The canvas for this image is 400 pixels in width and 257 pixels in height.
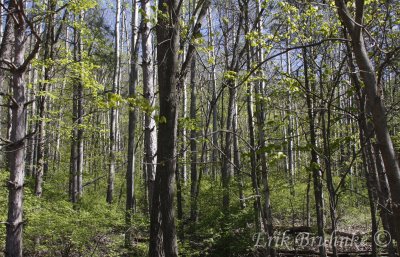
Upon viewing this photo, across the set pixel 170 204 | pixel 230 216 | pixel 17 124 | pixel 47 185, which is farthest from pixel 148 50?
pixel 47 185

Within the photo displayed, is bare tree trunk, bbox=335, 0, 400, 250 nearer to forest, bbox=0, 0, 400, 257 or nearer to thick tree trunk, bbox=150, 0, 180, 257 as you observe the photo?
forest, bbox=0, 0, 400, 257

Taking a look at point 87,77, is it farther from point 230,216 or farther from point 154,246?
point 154,246

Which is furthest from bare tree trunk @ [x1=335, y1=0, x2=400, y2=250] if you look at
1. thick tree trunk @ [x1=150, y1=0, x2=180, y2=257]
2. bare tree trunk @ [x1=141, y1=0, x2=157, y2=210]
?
bare tree trunk @ [x1=141, y1=0, x2=157, y2=210]

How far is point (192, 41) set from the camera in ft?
11.7

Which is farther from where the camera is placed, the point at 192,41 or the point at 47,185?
the point at 47,185

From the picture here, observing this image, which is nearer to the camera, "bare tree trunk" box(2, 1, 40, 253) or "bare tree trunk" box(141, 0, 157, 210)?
"bare tree trunk" box(2, 1, 40, 253)

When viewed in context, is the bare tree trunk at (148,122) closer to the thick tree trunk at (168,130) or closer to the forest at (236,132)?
the forest at (236,132)

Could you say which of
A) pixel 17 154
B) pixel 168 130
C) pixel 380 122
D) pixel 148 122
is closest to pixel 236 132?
pixel 148 122

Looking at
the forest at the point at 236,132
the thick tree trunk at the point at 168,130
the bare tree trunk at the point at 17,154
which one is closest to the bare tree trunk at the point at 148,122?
the forest at the point at 236,132

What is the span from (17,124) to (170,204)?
3055 millimetres

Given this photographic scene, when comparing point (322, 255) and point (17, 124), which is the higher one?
point (17, 124)

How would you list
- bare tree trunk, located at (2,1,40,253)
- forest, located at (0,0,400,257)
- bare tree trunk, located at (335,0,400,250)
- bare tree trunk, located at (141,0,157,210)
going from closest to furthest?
bare tree trunk, located at (335,0,400,250)
forest, located at (0,0,400,257)
bare tree trunk, located at (2,1,40,253)
bare tree trunk, located at (141,0,157,210)

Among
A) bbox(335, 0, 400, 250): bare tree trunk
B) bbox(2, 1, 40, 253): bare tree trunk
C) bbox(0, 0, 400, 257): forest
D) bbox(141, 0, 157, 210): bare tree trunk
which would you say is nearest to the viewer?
bbox(335, 0, 400, 250): bare tree trunk

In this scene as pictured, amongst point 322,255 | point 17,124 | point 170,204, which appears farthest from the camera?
point 322,255
